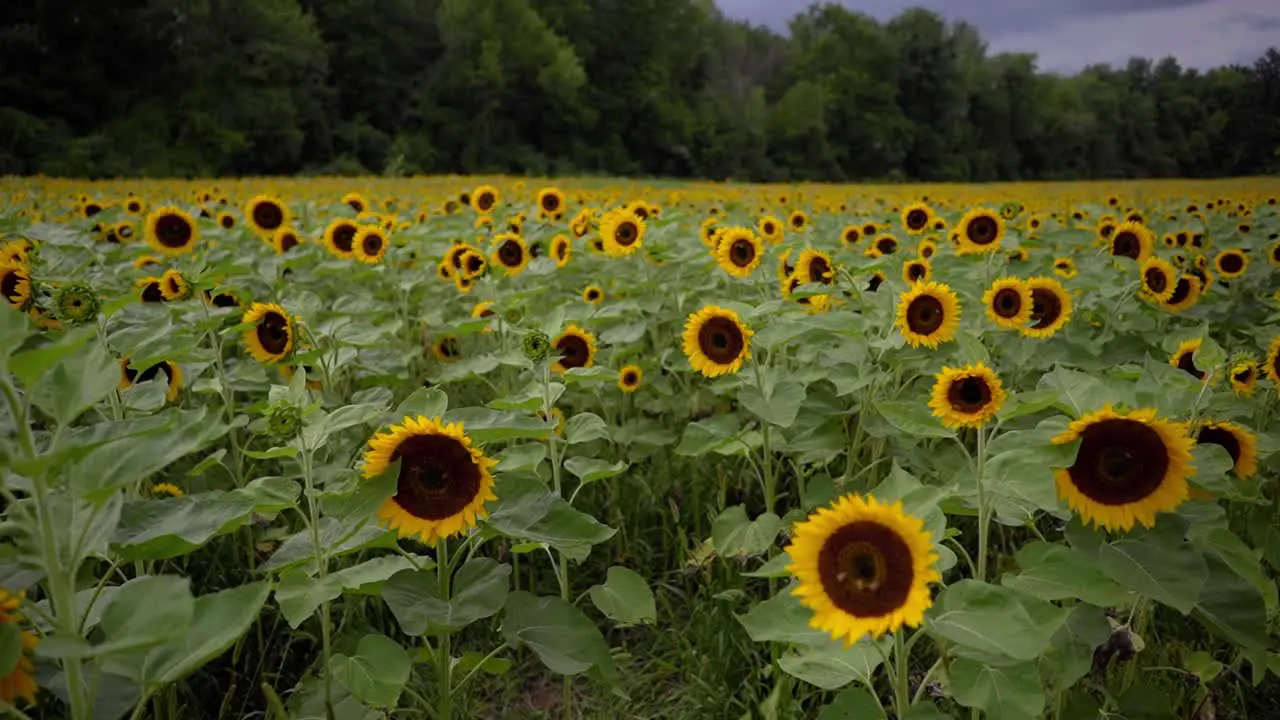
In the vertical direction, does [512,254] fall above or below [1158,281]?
above

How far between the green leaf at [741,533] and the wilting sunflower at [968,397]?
0.53 meters

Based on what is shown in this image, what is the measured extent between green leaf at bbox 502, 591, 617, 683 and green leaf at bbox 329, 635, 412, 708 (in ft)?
0.72

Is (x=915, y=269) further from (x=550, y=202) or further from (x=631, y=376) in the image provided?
(x=550, y=202)

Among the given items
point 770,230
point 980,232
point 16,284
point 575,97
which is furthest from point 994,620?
point 575,97

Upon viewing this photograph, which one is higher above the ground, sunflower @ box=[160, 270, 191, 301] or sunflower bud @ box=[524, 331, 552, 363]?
sunflower @ box=[160, 270, 191, 301]

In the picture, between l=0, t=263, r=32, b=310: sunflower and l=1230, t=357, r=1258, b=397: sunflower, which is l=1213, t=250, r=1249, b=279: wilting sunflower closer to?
l=1230, t=357, r=1258, b=397: sunflower

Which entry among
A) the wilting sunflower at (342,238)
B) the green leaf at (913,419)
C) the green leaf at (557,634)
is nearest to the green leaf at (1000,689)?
the green leaf at (913,419)

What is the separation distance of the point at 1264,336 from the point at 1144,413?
2.18 m

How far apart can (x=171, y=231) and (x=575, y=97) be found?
3657 centimetres

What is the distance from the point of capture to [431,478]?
141 centimetres

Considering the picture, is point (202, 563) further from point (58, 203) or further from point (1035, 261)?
point (58, 203)

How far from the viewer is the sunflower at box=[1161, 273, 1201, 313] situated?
320 centimetres

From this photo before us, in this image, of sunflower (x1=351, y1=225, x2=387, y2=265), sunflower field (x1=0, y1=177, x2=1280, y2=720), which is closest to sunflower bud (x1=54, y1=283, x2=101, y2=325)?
sunflower field (x1=0, y1=177, x2=1280, y2=720)

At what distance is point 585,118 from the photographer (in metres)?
38.9
